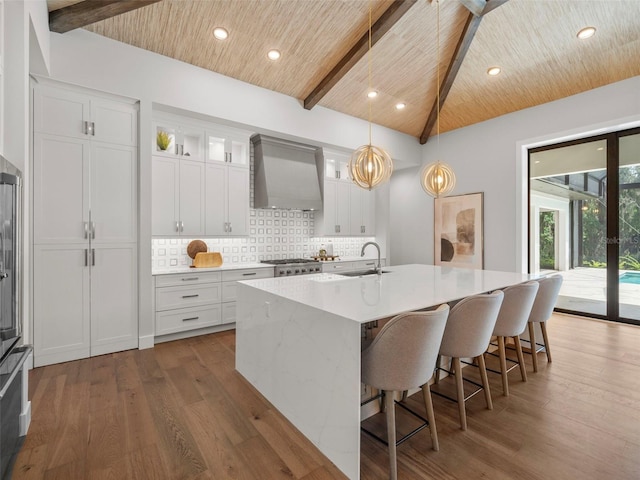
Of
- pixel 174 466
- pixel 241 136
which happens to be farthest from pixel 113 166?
pixel 174 466

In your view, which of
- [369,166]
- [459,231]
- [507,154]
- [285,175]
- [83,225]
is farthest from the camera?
[459,231]

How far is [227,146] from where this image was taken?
14.7 ft

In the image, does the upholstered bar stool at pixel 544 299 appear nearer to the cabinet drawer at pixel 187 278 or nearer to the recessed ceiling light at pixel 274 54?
the cabinet drawer at pixel 187 278

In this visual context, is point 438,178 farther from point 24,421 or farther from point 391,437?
point 24,421

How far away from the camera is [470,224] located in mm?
5852

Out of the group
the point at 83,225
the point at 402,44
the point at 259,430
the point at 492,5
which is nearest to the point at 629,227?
the point at 492,5

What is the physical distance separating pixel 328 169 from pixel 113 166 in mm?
3393

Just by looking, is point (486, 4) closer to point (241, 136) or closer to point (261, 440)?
point (241, 136)

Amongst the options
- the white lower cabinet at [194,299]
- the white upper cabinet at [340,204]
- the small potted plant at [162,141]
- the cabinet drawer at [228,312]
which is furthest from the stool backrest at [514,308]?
the small potted plant at [162,141]

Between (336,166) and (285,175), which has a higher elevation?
(336,166)

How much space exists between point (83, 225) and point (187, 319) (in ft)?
4.98

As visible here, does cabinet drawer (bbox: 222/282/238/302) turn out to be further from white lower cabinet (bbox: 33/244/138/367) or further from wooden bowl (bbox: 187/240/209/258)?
white lower cabinet (bbox: 33/244/138/367)

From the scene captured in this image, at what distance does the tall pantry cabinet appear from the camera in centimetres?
304

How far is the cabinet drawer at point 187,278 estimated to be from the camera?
146 inches
